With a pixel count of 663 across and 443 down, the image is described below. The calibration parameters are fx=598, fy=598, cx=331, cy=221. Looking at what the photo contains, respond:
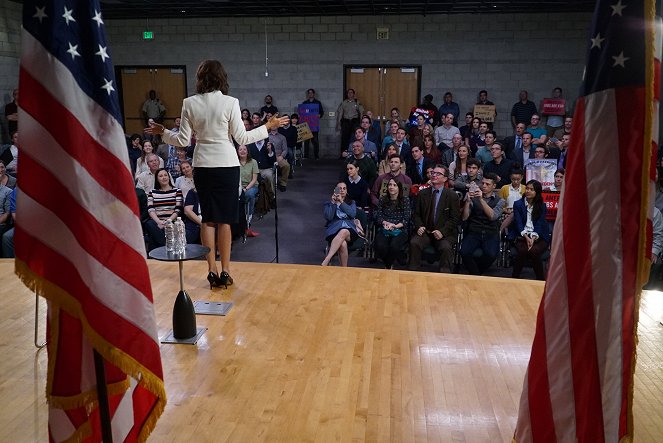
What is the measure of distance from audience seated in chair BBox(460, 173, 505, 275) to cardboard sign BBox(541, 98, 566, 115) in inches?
254

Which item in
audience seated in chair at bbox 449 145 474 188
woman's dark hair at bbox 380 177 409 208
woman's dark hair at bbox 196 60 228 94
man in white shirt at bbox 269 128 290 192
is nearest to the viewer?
woman's dark hair at bbox 196 60 228 94

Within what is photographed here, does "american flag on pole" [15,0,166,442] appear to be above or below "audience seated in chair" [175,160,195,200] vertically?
above

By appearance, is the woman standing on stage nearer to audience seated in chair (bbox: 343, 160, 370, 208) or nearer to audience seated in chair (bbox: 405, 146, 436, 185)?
audience seated in chair (bbox: 343, 160, 370, 208)

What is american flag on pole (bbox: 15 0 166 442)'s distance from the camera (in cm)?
156

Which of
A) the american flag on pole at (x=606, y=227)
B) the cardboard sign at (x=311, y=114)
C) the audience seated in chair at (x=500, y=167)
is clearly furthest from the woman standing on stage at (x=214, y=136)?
the cardboard sign at (x=311, y=114)

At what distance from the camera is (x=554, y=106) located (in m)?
11.7

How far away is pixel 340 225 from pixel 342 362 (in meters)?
2.70

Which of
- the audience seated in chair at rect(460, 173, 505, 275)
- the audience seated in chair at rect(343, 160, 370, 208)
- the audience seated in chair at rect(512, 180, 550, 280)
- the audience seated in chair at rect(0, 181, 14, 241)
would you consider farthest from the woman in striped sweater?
the audience seated in chair at rect(512, 180, 550, 280)

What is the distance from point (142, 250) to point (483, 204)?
15.2 ft

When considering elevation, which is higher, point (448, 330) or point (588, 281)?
point (588, 281)

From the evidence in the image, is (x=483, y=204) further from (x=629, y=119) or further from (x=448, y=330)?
(x=629, y=119)

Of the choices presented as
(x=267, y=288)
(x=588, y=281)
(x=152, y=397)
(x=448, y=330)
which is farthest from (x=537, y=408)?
(x=267, y=288)

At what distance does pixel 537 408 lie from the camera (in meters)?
1.74

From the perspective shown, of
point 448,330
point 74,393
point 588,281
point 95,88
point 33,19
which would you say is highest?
point 33,19
